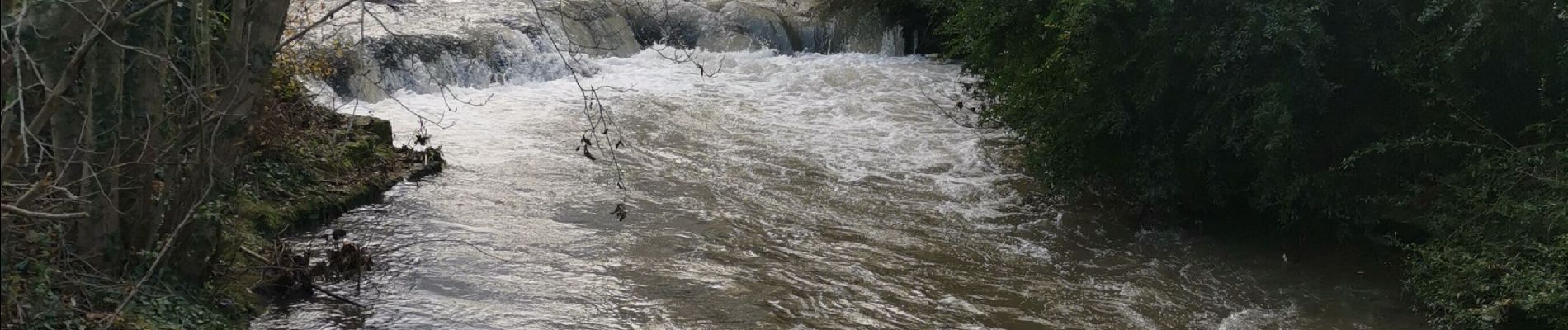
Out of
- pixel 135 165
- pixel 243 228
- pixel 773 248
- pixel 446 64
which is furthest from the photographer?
pixel 446 64

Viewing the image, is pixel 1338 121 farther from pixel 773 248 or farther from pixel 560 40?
pixel 560 40

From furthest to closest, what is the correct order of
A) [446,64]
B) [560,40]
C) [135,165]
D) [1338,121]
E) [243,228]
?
[560,40], [446,64], [1338,121], [243,228], [135,165]

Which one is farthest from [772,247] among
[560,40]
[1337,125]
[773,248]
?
[560,40]

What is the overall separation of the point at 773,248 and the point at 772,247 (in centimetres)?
2

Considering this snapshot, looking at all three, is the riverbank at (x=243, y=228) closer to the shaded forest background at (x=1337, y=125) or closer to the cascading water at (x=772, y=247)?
the cascading water at (x=772, y=247)

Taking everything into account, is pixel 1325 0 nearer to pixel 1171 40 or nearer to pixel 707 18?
pixel 1171 40

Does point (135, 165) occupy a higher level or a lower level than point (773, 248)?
higher

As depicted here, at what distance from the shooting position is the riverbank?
17.7 ft

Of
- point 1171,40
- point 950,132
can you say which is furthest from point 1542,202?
point 950,132

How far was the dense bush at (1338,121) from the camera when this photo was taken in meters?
7.55

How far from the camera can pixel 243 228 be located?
8211 millimetres

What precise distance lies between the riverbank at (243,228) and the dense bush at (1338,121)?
5437 mm

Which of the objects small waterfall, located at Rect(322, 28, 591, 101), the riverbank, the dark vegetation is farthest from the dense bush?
small waterfall, located at Rect(322, 28, 591, 101)

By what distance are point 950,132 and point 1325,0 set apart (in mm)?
5753
